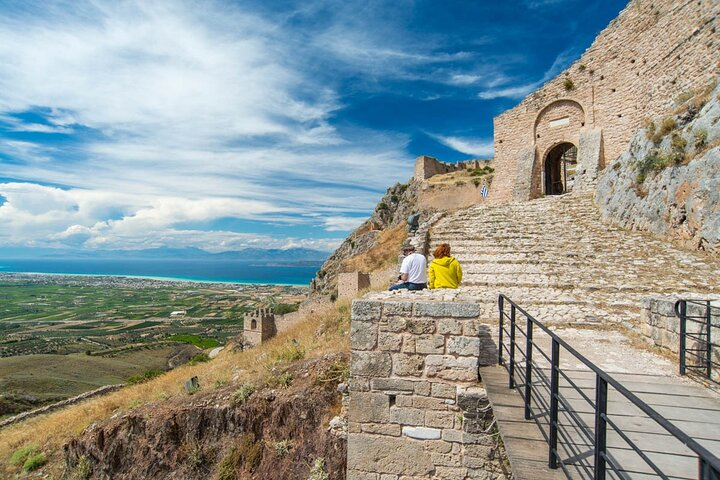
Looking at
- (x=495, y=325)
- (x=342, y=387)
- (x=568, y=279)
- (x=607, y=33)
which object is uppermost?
(x=607, y=33)

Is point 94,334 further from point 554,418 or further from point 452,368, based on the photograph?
point 554,418

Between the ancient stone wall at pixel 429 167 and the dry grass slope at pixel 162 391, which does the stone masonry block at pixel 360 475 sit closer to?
the dry grass slope at pixel 162 391

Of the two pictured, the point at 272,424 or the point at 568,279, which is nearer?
the point at 272,424

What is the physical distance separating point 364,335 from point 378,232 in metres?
32.0

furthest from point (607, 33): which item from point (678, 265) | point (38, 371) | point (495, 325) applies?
point (38, 371)

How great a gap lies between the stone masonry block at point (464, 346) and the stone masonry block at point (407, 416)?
844 mm

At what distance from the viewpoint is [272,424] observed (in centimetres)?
677

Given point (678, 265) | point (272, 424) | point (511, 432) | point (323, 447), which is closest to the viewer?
point (511, 432)

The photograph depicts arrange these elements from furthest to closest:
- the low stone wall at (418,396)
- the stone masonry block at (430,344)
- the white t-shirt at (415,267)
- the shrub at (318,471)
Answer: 1. the white t-shirt at (415,267)
2. the shrub at (318,471)
3. the stone masonry block at (430,344)
4. the low stone wall at (418,396)

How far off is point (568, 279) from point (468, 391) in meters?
6.17

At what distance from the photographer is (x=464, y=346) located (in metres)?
4.51

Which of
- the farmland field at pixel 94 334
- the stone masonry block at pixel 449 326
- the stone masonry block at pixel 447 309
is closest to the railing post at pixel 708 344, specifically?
the stone masonry block at pixel 447 309

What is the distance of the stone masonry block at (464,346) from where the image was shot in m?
4.48

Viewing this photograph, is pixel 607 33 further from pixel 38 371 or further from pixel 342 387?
pixel 38 371
